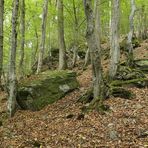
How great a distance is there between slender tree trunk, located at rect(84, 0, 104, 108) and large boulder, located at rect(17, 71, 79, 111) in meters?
2.91

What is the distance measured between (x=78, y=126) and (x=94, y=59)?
2.75m

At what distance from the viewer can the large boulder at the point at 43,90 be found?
44.2 ft

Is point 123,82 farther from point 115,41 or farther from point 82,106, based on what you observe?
point 82,106

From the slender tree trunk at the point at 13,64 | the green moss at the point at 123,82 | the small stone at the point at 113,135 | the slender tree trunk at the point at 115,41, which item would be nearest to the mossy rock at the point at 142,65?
the green moss at the point at 123,82

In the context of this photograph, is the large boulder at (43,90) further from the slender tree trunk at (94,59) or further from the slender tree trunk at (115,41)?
the slender tree trunk at (94,59)

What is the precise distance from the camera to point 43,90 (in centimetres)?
1377

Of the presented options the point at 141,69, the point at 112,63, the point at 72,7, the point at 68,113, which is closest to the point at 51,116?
the point at 68,113

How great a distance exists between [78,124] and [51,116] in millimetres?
1926

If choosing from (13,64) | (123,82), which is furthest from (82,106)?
(13,64)

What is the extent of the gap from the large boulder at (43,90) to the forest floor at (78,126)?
482 millimetres

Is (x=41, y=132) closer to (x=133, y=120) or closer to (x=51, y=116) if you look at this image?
Result: (x=51, y=116)

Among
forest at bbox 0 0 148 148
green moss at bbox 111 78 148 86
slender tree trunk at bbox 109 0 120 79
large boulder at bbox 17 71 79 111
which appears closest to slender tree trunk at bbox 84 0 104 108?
forest at bbox 0 0 148 148

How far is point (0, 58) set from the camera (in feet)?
45.2

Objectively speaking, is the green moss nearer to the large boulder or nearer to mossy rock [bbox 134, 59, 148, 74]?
mossy rock [bbox 134, 59, 148, 74]
